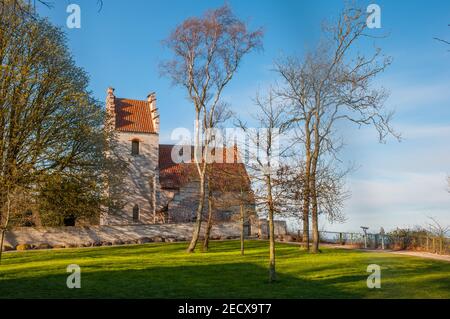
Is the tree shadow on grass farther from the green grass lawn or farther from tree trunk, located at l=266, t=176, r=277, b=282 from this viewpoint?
tree trunk, located at l=266, t=176, r=277, b=282

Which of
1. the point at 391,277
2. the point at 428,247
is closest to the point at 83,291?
the point at 391,277

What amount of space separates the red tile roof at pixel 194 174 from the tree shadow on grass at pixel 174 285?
4047 mm

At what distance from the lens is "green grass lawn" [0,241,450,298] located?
14.8 m

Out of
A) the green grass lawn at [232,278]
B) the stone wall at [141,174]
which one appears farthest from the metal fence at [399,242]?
the stone wall at [141,174]

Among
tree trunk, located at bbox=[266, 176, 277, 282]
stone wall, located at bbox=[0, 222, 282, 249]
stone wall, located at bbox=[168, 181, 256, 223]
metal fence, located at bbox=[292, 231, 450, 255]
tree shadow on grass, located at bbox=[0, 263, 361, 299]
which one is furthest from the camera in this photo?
→ stone wall, located at bbox=[168, 181, 256, 223]

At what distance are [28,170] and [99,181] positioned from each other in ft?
18.9

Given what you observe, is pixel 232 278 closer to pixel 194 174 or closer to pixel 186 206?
pixel 194 174

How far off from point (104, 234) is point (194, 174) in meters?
8.48

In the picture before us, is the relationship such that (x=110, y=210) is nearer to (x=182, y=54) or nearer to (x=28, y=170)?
(x=28, y=170)

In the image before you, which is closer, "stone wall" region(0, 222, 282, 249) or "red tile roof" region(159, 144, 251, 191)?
"red tile roof" region(159, 144, 251, 191)

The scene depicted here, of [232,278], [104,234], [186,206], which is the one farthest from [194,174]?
[232,278]

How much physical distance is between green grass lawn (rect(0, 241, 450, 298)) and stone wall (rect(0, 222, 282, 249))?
34.0 ft

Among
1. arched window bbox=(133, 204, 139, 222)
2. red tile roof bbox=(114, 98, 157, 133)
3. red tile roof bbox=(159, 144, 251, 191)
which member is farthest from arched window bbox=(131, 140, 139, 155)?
arched window bbox=(133, 204, 139, 222)

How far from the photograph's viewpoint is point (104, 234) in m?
39.2
